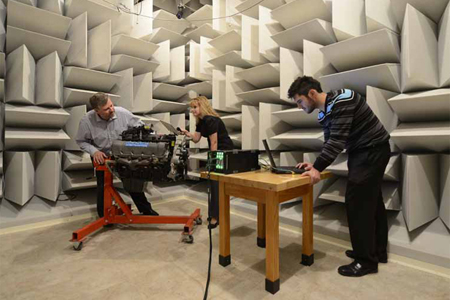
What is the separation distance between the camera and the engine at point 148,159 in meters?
2.21

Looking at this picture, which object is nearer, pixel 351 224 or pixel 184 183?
pixel 351 224

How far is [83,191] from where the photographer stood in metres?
3.33

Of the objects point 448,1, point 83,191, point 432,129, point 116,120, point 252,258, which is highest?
point 448,1

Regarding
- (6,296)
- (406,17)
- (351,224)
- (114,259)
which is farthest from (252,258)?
(406,17)

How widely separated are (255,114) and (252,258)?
1844 mm

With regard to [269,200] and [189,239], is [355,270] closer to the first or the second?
[269,200]

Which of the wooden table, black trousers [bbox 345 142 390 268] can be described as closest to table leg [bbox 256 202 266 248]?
the wooden table

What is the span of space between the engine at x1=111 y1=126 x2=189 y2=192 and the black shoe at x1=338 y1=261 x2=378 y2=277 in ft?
4.78

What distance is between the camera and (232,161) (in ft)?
5.83

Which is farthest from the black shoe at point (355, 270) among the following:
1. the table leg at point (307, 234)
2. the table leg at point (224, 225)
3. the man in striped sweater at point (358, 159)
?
the table leg at point (224, 225)

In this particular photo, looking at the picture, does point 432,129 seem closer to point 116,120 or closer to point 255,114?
point 255,114

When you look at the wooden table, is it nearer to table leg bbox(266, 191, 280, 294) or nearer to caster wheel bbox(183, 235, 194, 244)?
table leg bbox(266, 191, 280, 294)

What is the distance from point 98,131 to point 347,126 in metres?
2.40

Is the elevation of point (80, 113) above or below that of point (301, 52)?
below
